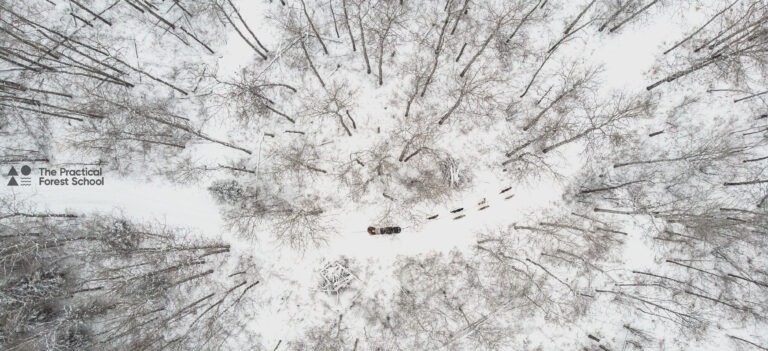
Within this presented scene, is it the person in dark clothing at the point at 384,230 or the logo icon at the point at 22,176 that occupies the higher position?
the logo icon at the point at 22,176

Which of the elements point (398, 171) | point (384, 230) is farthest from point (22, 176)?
point (398, 171)

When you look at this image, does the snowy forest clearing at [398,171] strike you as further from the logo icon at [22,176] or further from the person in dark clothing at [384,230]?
the person in dark clothing at [384,230]

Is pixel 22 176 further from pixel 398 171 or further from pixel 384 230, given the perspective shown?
pixel 398 171

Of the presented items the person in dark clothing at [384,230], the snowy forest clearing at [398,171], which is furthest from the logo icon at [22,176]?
the person in dark clothing at [384,230]

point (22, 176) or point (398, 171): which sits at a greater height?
point (22, 176)

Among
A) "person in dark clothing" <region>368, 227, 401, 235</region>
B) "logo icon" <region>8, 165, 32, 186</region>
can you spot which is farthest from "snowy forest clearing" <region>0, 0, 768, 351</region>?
"person in dark clothing" <region>368, 227, 401, 235</region>

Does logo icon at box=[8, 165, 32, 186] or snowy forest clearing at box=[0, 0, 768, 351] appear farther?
logo icon at box=[8, 165, 32, 186]

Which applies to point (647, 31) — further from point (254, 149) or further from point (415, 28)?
point (254, 149)

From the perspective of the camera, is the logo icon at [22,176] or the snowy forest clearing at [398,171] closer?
the snowy forest clearing at [398,171]

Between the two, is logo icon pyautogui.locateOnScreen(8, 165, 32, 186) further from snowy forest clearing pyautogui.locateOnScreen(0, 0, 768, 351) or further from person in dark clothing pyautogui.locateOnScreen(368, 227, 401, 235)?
person in dark clothing pyautogui.locateOnScreen(368, 227, 401, 235)
